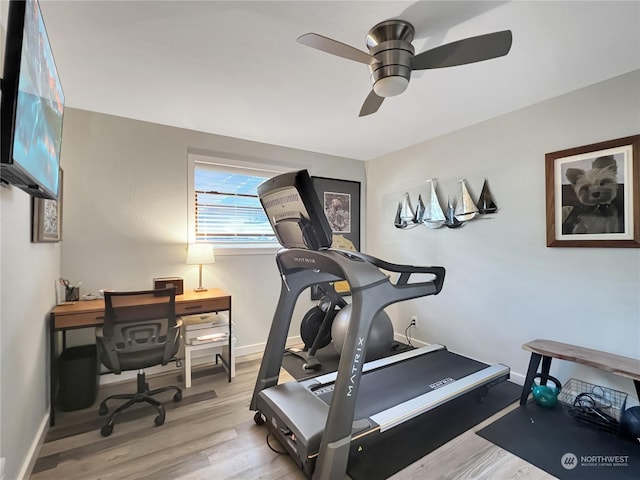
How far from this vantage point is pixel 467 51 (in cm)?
150

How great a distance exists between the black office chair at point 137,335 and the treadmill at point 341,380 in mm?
769

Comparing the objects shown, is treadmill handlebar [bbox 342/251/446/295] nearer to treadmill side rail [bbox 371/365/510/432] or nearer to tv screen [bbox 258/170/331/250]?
tv screen [bbox 258/170/331/250]

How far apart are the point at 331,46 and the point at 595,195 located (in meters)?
2.29

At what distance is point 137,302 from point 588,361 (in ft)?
10.4

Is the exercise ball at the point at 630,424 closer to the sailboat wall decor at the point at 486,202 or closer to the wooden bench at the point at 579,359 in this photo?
the wooden bench at the point at 579,359

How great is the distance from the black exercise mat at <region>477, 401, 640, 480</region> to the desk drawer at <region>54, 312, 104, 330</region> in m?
2.88

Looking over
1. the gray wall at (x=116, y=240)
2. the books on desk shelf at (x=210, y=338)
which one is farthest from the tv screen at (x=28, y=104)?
the books on desk shelf at (x=210, y=338)

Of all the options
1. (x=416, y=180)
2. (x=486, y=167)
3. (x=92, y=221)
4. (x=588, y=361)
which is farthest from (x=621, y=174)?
(x=92, y=221)

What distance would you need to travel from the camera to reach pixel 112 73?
6.82 ft

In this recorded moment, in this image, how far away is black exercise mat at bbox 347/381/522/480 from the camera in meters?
1.69

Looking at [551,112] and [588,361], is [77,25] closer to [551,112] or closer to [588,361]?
[551,112]

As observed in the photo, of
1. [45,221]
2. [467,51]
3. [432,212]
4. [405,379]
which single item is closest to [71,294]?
[45,221]

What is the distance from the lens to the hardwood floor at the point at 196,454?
64.5 inches

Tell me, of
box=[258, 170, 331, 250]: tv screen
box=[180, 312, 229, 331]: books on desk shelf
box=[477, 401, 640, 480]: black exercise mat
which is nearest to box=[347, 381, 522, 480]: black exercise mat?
box=[477, 401, 640, 480]: black exercise mat
